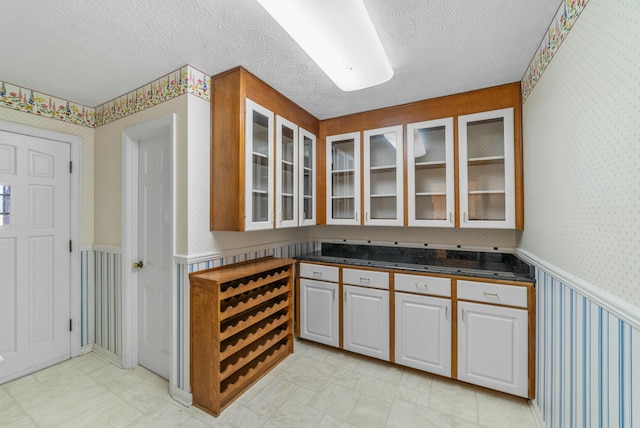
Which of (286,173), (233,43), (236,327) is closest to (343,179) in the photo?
(286,173)

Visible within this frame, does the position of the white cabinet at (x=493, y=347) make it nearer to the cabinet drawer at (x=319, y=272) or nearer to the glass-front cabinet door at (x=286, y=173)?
the cabinet drawer at (x=319, y=272)

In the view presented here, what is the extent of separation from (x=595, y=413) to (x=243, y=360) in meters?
1.95

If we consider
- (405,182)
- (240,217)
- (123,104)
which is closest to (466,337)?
(405,182)

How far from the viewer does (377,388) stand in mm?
2049

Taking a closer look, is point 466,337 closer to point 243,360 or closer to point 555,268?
point 555,268

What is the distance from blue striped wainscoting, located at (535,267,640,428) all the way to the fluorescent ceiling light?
61.1 inches

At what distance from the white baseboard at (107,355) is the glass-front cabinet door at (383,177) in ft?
8.50

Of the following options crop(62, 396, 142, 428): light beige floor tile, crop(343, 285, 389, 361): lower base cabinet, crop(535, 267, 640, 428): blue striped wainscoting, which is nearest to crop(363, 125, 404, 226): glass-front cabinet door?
crop(343, 285, 389, 361): lower base cabinet

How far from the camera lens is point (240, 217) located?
1926 mm

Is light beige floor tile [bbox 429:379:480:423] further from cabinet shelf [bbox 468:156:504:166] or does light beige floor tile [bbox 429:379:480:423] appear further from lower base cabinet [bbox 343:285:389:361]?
cabinet shelf [bbox 468:156:504:166]

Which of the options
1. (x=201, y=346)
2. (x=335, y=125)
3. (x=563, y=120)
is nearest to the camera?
(x=563, y=120)

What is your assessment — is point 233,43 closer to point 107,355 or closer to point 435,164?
point 435,164

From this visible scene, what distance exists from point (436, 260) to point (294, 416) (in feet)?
5.77

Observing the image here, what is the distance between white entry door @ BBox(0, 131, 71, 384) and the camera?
215 centimetres
